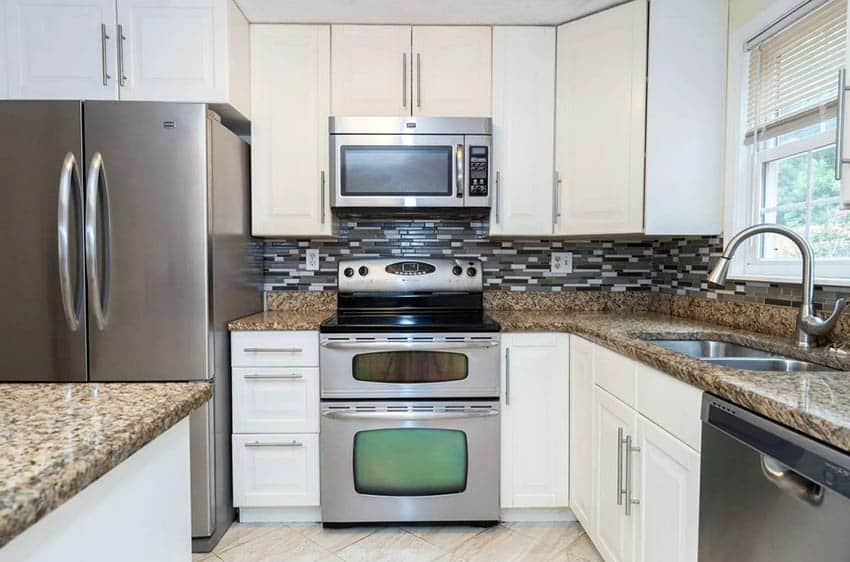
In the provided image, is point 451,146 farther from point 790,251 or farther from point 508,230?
point 790,251

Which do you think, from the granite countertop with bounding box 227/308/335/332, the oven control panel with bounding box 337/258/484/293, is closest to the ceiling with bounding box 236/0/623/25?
the oven control panel with bounding box 337/258/484/293

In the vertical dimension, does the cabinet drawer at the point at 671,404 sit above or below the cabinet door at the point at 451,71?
below

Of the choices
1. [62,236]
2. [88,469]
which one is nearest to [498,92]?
[62,236]

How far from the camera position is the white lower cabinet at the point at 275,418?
2.01 meters

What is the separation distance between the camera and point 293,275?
254cm

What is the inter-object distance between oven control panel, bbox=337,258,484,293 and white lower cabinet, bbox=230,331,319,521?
453 mm

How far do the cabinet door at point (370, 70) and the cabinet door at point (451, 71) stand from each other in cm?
6

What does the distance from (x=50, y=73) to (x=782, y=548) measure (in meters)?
2.72

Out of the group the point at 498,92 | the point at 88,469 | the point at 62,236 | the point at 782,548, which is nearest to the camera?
the point at 88,469

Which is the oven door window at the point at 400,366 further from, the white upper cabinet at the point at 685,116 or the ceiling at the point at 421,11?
the ceiling at the point at 421,11

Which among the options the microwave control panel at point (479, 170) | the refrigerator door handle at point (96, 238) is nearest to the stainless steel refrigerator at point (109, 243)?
the refrigerator door handle at point (96, 238)

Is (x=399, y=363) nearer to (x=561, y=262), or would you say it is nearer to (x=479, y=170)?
(x=479, y=170)

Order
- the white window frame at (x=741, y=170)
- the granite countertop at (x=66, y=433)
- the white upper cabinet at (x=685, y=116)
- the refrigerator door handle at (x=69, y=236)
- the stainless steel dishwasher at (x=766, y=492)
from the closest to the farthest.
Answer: the granite countertop at (x=66, y=433), the stainless steel dishwasher at (x=766, y=492), the refrigerator door handle at (x=69, y=236), the white window frame at (x=741, y=170), the white upper cabinet at (x=685, y=116)

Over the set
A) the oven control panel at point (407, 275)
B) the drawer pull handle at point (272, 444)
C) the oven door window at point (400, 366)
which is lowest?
the drawer pull handle at point (272, 444)
